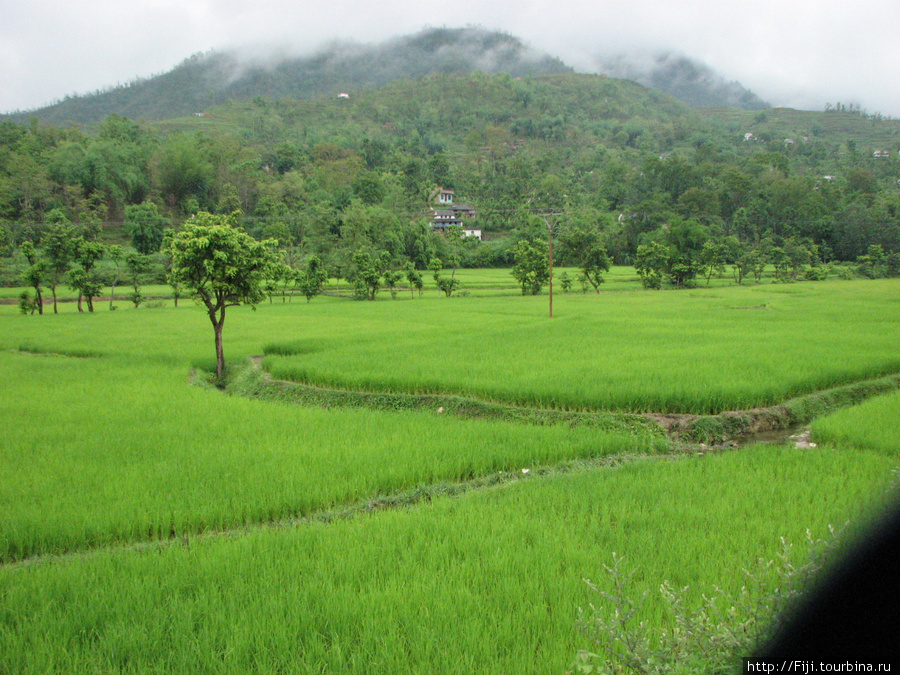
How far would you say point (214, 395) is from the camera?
431 inches

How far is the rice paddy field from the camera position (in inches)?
140

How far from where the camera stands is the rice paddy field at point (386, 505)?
3.56 metres

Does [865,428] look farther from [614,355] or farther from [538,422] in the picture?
[614,355]

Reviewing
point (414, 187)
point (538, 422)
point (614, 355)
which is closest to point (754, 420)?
point (538, 422)

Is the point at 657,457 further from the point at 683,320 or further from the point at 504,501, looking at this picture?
the point at 683,320

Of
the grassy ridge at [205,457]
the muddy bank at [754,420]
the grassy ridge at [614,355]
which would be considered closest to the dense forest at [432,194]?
the grassy ridge at [614,355]

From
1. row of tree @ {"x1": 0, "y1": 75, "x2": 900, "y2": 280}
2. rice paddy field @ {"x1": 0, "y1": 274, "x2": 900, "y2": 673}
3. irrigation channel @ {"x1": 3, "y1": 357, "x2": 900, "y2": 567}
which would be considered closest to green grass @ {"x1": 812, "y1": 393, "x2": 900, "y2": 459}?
rice paddy field @ {"x1": 0, "y1": 274, "x2": 900, "y2": 673}

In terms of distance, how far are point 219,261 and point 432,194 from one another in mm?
59654

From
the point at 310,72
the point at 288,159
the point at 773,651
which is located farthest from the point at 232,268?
the point at 310,72

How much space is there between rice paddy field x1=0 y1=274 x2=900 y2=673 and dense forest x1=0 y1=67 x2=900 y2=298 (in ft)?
79.0

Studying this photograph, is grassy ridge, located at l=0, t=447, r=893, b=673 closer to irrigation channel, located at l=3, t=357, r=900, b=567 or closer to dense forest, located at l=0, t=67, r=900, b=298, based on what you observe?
irrigation channel, located at l=3, t=357, r=900, b=567

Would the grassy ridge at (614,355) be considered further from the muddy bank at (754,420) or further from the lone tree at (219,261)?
the lone tree at (219,261)

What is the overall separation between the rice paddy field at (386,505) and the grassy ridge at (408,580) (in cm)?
2

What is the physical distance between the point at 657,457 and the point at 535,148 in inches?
4025
